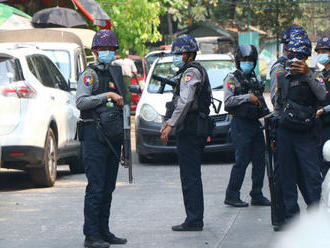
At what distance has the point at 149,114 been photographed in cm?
1434

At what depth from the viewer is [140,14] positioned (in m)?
25.3

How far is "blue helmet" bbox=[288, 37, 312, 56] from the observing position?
25.7 feet

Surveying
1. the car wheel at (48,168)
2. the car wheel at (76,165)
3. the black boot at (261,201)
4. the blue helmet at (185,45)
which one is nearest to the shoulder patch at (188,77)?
the blue helmet at (185,45)

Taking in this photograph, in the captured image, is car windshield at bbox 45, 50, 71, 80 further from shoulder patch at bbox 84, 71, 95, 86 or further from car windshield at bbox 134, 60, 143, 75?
car windshield at bbox 134, 60, 143, 75

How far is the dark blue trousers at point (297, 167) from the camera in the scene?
7977 millimetres

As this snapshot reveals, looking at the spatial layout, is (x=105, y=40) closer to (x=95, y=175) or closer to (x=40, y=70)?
(x=95, y=175)

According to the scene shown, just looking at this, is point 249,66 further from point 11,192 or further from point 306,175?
point 11,192

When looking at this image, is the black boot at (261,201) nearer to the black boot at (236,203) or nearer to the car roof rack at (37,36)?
the black boot at (236,203)

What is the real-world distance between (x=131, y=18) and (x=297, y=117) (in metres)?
17.8

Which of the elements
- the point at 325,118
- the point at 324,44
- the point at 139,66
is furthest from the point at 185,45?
the point at 139,66

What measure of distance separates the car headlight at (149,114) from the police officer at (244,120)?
13.8 feet

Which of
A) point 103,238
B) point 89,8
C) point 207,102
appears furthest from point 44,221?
point 89,8

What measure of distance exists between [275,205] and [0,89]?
3959 millimetres

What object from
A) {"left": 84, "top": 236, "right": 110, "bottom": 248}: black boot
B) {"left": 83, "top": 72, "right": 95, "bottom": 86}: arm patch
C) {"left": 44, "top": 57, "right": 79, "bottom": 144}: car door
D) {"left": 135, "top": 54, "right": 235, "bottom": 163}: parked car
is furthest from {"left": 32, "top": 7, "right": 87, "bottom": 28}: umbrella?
{"left": 84, "top": 236, "right": 110, "bottom": 248}: black boot
